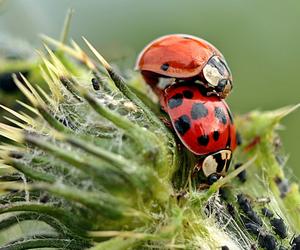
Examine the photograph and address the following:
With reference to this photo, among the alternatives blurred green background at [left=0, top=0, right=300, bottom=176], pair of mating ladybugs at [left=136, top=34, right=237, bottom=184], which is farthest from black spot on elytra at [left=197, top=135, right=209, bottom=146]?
blurred green background at [left=0, top=0, right=300, bottom=176]

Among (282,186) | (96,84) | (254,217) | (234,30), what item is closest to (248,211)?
(254,217)

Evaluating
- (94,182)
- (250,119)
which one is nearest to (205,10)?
(250,119)

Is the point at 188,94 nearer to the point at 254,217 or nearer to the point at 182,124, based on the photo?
the point at 182,124

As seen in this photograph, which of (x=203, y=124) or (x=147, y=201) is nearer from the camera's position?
(x=147, y=201)

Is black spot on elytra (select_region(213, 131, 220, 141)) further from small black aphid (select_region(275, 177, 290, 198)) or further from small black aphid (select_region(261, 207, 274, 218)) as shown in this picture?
small black aphid (select_region(275, 177, 290, 198))

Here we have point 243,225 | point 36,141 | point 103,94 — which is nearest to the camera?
point 36,141

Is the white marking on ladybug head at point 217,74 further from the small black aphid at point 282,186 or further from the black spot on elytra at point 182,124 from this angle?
the small black aphid at point 282,186

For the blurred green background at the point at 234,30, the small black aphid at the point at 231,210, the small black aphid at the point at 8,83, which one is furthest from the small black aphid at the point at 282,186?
the blurred green background at the point at 234,30

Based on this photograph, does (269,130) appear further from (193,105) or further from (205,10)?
(205,10)
